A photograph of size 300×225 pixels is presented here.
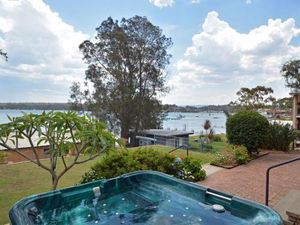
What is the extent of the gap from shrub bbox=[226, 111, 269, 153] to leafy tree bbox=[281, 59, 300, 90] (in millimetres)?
7210

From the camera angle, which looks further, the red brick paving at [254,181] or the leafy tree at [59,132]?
the red brick paving at [254,181]

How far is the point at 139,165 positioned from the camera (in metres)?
6.71

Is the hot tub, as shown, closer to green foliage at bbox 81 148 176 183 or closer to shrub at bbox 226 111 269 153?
green foliage at bbox 81 148 176 183

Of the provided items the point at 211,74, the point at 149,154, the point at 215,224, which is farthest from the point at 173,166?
the point at 211,74

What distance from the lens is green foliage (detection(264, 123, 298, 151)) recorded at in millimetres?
12445

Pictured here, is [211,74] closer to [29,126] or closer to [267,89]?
[267,89]

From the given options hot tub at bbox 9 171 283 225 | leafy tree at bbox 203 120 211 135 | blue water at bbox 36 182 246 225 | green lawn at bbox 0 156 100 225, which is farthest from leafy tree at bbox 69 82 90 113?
blue water at bbox 36 182 246 225

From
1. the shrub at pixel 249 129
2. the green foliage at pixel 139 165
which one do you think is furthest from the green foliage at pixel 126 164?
the shrub at pixel 249 129

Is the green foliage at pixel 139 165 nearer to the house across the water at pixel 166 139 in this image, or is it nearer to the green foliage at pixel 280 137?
the green foliage at pixel 280 137

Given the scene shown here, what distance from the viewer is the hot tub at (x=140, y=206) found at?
4059 mm

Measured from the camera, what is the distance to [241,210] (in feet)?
13.7

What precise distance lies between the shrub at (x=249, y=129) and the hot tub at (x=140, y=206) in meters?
6.41

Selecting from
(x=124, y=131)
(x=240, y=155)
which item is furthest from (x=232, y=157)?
(x=124, y=131)

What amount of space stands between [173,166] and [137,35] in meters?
17.2
